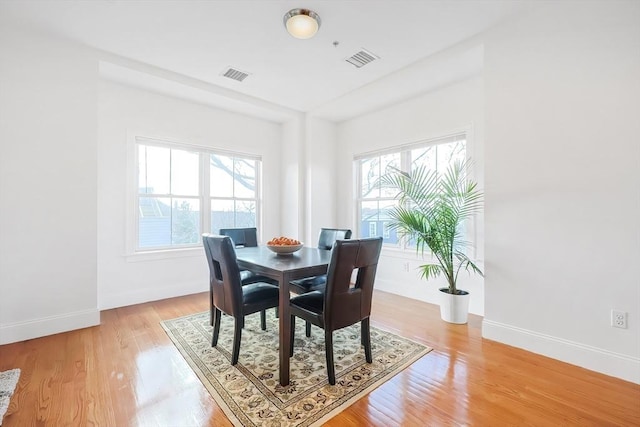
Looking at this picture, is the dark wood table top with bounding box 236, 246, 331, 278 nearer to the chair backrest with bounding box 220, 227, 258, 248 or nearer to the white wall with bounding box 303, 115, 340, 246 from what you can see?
the chair backrest with bounding box 220, 227, 258, 248

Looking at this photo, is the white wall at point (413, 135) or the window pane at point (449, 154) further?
the window pane at point (449, 154)

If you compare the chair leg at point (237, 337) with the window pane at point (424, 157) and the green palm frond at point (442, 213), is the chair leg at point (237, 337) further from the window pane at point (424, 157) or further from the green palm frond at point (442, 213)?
the window pane at point (424, 157)

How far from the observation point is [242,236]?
341 centimetres

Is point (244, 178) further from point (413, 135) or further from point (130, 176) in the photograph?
point (413, 135)

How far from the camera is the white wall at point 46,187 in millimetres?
2500

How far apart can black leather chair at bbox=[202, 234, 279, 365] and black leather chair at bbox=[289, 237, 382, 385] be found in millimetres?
298

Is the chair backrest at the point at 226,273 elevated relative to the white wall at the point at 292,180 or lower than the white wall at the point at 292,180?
lower

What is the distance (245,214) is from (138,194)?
4.99ft

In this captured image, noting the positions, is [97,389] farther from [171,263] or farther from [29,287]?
[171,263]

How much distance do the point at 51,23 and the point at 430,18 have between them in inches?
131

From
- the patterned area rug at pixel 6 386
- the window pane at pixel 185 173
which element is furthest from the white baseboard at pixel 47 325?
the window pane at pixel 185 173

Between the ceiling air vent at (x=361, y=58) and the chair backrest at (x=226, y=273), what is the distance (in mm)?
2350

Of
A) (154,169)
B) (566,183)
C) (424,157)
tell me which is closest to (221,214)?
(154,169)

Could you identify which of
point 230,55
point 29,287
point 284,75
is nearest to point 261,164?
point 284,75
